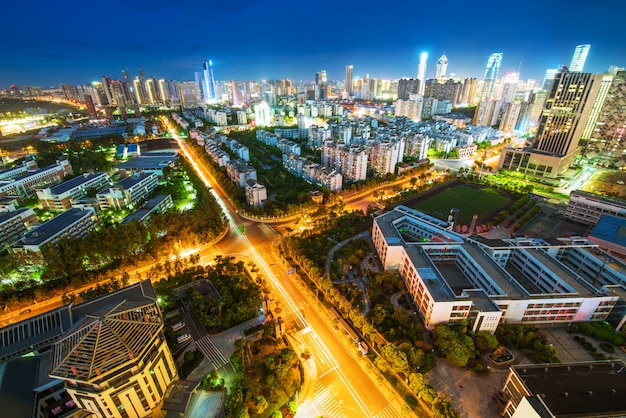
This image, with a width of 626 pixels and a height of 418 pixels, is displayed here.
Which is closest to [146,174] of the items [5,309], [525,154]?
[5,309]

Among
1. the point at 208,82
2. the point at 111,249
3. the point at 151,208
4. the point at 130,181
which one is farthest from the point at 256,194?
the point at 208,82

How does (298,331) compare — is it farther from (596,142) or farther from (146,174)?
(596,142)

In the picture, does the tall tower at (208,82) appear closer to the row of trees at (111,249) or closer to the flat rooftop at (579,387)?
the row of trees at (111,249)

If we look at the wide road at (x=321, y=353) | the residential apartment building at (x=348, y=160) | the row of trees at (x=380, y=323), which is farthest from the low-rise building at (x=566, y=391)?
the residential apartment building at (x=348, y=160)

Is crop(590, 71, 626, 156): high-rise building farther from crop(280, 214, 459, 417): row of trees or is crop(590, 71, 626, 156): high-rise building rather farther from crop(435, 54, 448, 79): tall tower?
crop(435, 54, 448, 79): tall tower

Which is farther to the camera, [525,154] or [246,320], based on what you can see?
[525,154]

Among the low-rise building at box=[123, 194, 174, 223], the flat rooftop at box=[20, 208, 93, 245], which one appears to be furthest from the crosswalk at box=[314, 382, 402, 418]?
the flat rooftop at box=[20, 208, 93, 245]
